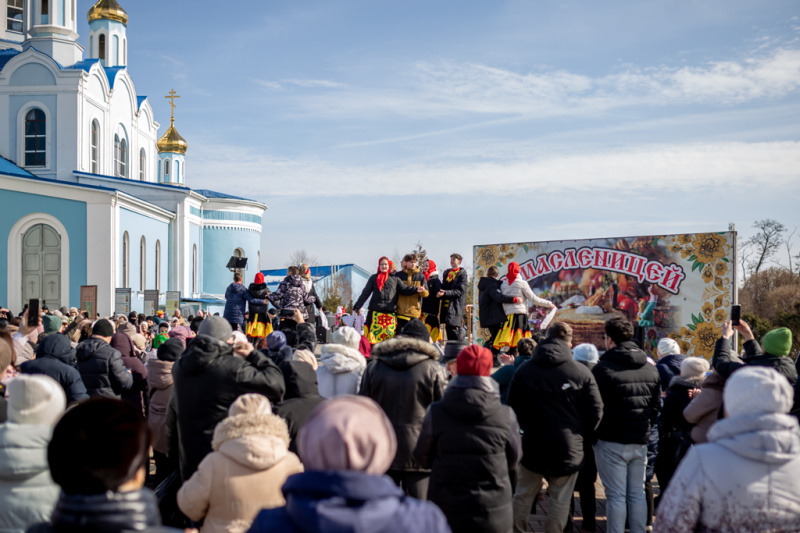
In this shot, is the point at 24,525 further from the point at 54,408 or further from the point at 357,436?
the point at 357,436

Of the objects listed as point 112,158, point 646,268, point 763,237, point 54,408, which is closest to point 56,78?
point 112,158

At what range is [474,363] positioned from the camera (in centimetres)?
464

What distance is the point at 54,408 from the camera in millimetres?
3506

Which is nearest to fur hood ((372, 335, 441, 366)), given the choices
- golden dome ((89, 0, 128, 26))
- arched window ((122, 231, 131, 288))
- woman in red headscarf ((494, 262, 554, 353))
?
woman in red headscarf ((494, 262, 554, 353))

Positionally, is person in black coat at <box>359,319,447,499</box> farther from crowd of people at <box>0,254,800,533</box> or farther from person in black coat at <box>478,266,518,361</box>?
person in black coat at <box>478,266,518,361</box>

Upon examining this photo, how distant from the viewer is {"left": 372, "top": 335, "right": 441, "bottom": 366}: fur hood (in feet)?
18.7

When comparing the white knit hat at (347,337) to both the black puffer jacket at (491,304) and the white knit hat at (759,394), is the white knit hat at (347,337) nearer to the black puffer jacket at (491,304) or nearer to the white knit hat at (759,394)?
the white knit hat at (759,394)

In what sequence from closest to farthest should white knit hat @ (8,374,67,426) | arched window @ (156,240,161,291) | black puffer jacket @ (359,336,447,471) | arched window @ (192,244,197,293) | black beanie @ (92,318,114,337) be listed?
1. white knit hat @ (8,374,67,426)
2. black puffer jacket @ (359,336,447,471)
3. black beanie @ (92,318,114,337)
4. arched window @ (156,240,161,291)
5. arched window @ (192,244,197,293)

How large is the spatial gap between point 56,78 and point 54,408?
36.4 metres

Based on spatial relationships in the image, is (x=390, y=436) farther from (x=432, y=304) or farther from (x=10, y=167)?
(x=10, y=167)

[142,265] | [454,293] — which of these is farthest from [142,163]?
[454,293]

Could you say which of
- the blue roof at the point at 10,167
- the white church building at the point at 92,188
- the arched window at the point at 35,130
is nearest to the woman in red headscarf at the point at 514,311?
the white church building at the point at 92,188

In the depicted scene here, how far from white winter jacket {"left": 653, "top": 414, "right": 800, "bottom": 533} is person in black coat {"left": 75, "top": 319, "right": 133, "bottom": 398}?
5916mm

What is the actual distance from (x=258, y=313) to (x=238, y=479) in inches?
399
